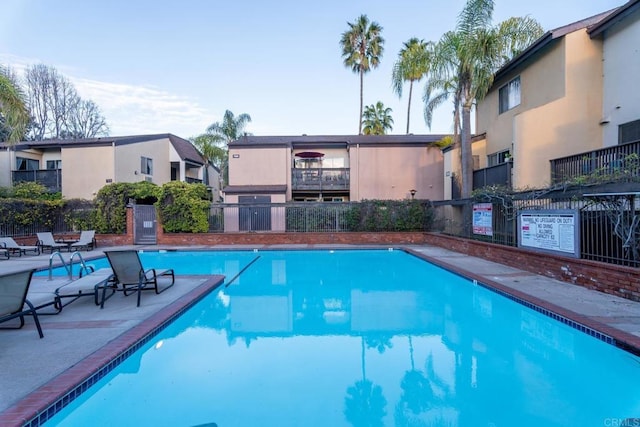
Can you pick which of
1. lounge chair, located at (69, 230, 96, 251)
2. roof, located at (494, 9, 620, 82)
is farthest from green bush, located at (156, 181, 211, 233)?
roof, located at (494, 9, 620, 82)

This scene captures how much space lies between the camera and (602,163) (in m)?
10.0

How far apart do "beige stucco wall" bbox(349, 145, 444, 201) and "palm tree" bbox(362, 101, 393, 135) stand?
13612 millimetres

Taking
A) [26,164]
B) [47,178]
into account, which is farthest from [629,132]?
[26,164]

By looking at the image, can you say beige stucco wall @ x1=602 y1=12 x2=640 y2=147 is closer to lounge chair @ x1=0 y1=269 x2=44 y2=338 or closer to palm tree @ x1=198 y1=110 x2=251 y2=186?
lounge chair @ x1=0 y1=269 x2=44 y2=338

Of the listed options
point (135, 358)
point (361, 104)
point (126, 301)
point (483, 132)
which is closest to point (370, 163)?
point (483, 132)

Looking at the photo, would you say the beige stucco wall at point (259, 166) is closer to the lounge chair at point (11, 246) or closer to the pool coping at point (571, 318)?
the lounge chair at point (11, 246)

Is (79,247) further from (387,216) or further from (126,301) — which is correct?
(387,216)

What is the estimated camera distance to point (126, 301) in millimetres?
6750

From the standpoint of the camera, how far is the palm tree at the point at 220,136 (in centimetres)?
3191

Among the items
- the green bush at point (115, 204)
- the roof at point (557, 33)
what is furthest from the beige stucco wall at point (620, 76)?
the green bush at point (115, 204)

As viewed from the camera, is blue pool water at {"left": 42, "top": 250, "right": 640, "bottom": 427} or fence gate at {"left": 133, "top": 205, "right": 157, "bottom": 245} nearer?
blue pool water at {"left": 42, "top": 250, "right": 640, "bottom": 427}

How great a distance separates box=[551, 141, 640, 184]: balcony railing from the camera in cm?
783

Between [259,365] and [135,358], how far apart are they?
1.60 metres

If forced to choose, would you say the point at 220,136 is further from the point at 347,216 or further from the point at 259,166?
the point at 347,216
